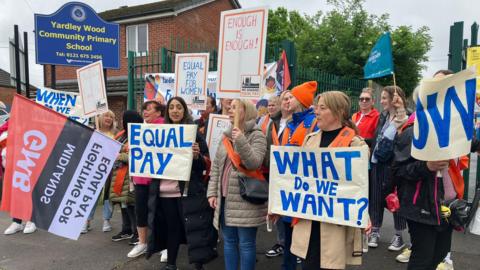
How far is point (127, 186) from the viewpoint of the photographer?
196 inches

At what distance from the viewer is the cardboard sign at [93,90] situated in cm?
489

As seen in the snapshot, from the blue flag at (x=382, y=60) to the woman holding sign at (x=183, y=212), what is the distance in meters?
2.21

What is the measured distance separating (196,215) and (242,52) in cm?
165

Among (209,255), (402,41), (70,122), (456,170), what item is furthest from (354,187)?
(402,41)

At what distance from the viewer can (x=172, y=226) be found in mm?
4074

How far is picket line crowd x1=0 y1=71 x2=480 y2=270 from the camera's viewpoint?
2730 mm

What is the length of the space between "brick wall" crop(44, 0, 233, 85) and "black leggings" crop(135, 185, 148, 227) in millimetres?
14253

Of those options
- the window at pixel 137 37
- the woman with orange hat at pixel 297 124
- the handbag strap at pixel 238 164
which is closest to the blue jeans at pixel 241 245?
the woman with orange hat at pixel 297 124

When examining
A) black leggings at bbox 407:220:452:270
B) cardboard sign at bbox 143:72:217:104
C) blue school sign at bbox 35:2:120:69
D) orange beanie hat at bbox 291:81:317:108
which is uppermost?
blue school sign at bbox 35:2:120:69

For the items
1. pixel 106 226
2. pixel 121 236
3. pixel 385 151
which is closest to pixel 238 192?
pixel 385 151

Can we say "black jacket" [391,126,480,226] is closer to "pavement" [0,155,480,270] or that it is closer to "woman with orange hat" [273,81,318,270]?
"woman with orange hat" [273,81,318,270]

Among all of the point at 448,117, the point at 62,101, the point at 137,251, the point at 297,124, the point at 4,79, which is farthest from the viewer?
the point at 4,79

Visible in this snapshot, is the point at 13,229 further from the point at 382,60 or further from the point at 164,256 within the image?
the point at 382,60

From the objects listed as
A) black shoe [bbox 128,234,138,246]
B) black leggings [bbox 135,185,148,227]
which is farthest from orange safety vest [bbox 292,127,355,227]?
black shoe [bbox 128,234,138,246]
